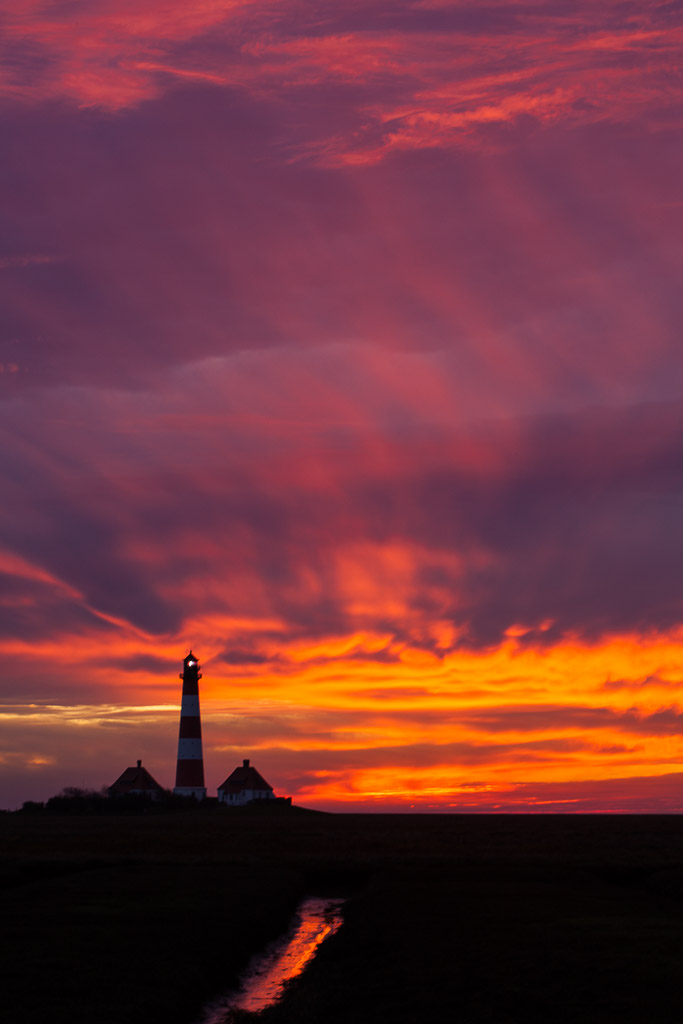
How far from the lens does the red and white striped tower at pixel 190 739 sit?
422 ft

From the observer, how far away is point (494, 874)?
5834 cm

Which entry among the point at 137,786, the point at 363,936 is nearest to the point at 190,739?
the point at 137,786

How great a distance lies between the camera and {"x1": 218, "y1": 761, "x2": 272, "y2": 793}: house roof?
156875mm

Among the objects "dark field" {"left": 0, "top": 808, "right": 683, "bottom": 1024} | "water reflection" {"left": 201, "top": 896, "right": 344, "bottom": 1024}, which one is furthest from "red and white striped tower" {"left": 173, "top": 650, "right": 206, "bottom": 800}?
"water reflection" {"left": 201, "top": 896, "right": 344, "bottom": 1024}

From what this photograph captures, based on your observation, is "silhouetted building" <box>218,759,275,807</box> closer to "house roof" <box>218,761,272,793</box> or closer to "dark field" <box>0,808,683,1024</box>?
"house roof" <box>218,761,272,793</box>

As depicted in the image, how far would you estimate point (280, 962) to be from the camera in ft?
113

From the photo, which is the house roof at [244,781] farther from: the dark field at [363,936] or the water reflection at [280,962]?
the water reflection at [280,962]

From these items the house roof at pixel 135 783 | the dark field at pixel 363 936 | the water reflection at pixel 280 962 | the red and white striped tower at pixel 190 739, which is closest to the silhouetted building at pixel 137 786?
the house roof at pixel 135 783

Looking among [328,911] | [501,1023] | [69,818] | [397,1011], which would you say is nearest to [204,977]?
[397,1011]

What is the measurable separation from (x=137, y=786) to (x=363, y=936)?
122 metres

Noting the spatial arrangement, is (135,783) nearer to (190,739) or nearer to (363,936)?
(190,739)

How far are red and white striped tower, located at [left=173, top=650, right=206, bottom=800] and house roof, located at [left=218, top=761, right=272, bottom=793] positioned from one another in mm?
23393

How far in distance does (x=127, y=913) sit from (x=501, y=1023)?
20749 millimetres

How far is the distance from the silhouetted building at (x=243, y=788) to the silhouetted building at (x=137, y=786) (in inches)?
406
